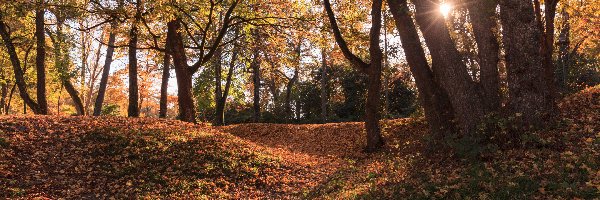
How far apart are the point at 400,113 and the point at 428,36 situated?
77.9 feet

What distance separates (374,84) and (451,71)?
560cm

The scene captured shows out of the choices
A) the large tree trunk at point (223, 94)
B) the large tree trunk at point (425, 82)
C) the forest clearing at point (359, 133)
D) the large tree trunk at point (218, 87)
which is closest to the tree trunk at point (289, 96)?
the large tree trunk at point (223, 94)

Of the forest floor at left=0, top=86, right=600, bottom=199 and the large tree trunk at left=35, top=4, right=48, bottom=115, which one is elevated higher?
the large tree trunk at left=35, top=4, right=48, bottom=115

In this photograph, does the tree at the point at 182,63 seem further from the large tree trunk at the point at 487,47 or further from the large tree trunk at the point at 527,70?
the large tree trunk at the point at 527,70

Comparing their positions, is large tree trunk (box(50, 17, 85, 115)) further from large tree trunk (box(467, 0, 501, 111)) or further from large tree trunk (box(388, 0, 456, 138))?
large tree trunk (box(467, 0, 501, 111))

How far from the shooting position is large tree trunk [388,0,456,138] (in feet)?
36.7

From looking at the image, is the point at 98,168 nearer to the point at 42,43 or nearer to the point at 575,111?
the point at 42,43

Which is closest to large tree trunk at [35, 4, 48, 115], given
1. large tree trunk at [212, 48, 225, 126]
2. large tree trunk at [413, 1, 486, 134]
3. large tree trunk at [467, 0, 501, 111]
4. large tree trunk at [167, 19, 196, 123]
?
large tree trunk at [167, 19, 196, 123]

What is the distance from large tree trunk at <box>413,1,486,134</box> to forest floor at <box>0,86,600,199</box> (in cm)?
98

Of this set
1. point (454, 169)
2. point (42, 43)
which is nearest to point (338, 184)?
point (454, 169)

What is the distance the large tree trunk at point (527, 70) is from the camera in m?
8.77

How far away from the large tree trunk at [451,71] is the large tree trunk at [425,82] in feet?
2.12

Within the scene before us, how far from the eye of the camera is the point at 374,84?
15.5 metres

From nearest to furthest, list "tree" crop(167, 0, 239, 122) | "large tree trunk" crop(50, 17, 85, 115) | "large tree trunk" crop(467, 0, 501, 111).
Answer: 1. "large tree trunk" crop(467, 0, 501, 111)
2. "tree" crop(167, 0, 239, 122)
3. "large tree trunk" crop(50, 17, 85, 115)
